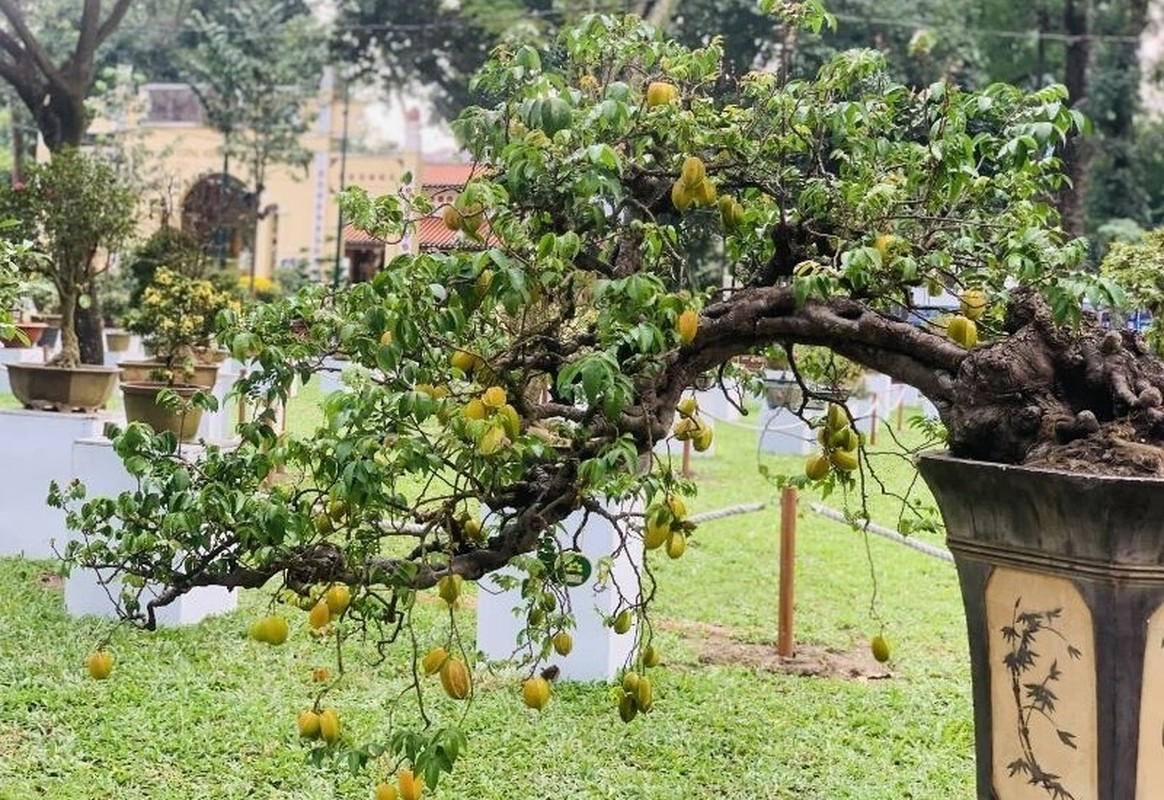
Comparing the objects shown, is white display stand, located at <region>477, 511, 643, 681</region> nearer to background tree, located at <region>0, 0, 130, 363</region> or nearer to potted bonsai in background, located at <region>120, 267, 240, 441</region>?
potted bonsai in background, located at <region>120, 267, 240, 441</region>

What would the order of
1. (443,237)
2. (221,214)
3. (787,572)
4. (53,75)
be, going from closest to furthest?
(443,237)
(787,572)
(53,75)
(221,214)

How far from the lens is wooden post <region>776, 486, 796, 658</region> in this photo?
13.9ft

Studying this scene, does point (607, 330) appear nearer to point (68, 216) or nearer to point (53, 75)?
point (68, 216)

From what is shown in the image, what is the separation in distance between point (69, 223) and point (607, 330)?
18.6ft

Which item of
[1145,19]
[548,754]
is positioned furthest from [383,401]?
[1145,19]

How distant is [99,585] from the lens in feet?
14.5

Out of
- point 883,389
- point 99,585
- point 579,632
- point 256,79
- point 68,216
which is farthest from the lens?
point 256,79

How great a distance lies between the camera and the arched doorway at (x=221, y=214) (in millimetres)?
13867

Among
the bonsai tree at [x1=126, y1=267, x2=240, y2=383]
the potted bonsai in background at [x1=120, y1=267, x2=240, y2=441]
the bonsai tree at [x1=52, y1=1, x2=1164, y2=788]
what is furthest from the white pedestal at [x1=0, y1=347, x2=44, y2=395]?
the bonsai tree at [x1=52, y1=1, x2=1164, y2=788]

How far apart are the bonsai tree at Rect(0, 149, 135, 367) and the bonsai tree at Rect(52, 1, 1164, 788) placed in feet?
16.2

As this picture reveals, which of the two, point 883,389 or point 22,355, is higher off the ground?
point 22,355

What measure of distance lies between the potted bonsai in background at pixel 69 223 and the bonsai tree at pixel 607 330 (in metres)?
4.62

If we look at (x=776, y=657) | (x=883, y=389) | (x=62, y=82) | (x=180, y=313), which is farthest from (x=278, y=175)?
(x=776, y=657)

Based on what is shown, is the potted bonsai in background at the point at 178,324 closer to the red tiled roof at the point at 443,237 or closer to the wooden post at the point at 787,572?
the wooden post at the point at 787,572
